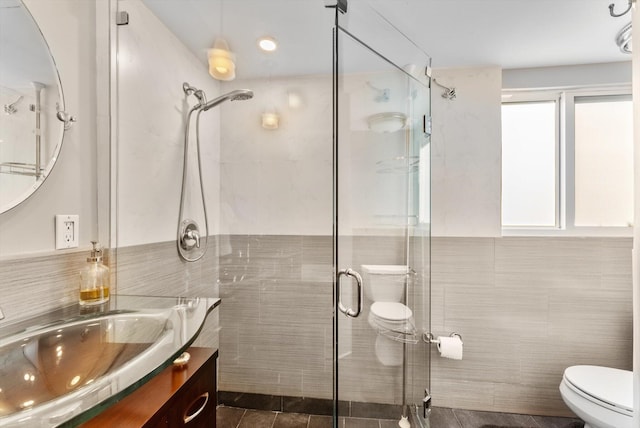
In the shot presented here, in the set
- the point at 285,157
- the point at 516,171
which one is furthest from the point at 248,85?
the point at 516,171

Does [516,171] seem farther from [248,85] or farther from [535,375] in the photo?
[248,85]

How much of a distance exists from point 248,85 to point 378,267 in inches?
49.2

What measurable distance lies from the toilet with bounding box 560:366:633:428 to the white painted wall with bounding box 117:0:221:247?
6.65 ft

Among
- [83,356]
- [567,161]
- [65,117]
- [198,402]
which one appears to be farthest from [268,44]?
[567,161]

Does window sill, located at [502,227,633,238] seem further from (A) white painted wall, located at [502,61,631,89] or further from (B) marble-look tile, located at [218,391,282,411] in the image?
(B) marble-look tile, located at [218,391,282,411]

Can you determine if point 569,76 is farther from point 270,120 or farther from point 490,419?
point 490,419

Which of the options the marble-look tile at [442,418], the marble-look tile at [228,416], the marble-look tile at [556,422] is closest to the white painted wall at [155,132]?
the marble-look tile at [228,416]

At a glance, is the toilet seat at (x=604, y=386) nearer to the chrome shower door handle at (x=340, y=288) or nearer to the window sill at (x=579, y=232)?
the window sill at (x=579, y=232)

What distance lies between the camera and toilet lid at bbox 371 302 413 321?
1.52 m

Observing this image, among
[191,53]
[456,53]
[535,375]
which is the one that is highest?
[456,53]

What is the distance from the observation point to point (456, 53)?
65.7 inches

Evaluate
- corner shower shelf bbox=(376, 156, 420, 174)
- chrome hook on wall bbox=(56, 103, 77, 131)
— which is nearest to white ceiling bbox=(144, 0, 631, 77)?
corner shower shelf bbox=(376, 156, 420, 174)

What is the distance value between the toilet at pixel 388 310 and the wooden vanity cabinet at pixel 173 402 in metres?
0.83

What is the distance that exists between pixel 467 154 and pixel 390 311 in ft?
3.63
